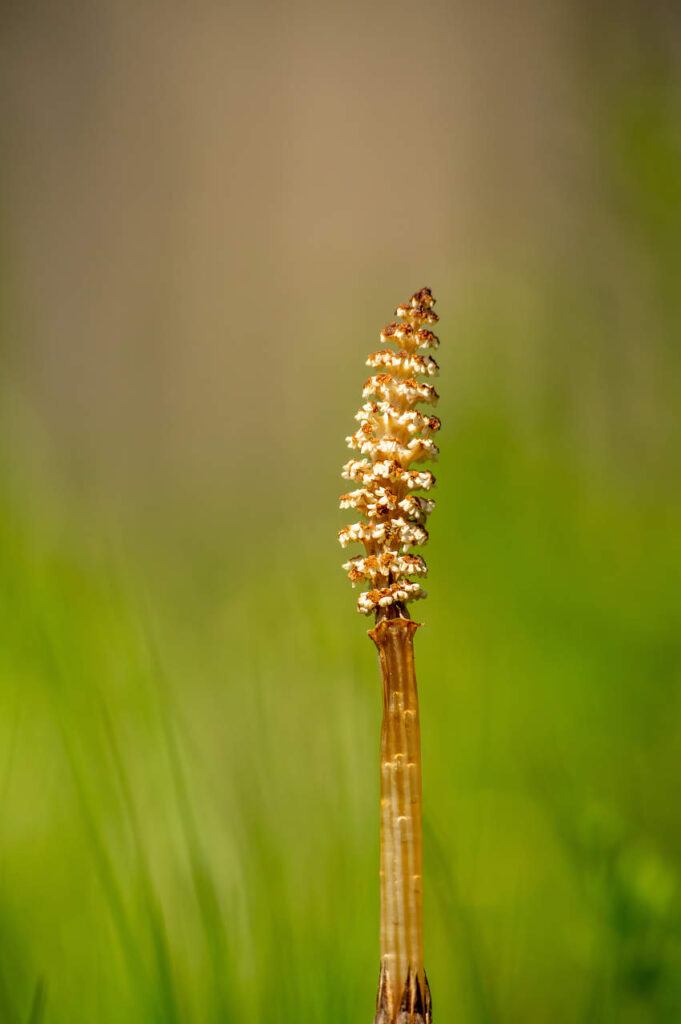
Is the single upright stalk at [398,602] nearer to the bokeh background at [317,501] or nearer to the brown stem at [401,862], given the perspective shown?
the brown stem at [401,862]

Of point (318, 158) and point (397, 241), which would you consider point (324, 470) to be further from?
point (318, 158)

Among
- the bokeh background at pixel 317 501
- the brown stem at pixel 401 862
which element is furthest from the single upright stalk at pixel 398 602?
the bokeh background at pixel 317 501

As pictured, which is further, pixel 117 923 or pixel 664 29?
pixel 664 29

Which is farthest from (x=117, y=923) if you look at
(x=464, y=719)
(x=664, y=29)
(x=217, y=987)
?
(x=664, y=29)

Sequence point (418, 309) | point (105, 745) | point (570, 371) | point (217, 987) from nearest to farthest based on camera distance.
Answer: point (418, 309)
point (217, 987)
point (105, 745)
point (570, 371)

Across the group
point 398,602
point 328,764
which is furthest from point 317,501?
point 398,602

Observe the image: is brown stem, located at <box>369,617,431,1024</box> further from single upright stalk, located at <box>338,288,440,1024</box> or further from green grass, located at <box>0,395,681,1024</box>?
green grass, located at <box>0,395,681,1024</box>

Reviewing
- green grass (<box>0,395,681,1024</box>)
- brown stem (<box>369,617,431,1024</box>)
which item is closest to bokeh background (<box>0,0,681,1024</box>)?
green grass (<box>0,395,681,1024</box>)
